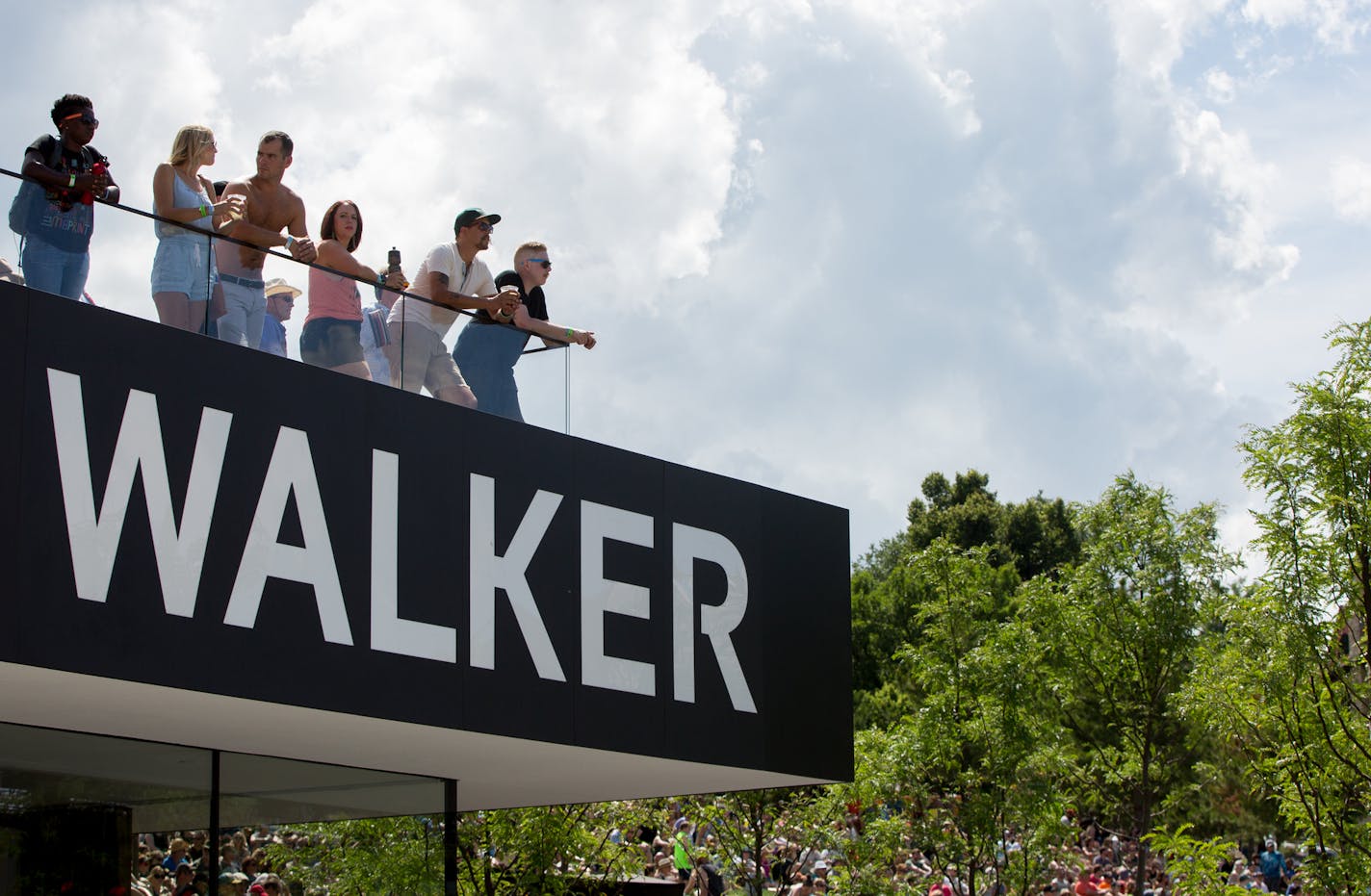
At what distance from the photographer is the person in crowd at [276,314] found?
11570mm

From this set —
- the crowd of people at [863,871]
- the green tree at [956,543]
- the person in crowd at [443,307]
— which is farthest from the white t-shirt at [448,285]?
the green tree at [956,543]

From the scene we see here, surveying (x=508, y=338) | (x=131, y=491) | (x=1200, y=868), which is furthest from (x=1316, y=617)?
(x=131, y=491)

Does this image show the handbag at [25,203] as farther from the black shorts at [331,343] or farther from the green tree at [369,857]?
the green tree at [369,857]

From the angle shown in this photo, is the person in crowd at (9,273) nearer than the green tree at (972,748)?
Yes

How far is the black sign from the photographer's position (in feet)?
32.4

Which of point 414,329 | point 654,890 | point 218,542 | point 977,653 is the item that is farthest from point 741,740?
point 977,653

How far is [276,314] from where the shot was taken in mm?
11711

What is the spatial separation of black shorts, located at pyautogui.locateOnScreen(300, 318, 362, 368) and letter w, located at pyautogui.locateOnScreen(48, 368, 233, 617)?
113cm

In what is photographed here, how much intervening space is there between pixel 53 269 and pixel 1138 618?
59.4 ft

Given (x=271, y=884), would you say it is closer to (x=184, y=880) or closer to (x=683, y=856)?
(x=184, y=880)

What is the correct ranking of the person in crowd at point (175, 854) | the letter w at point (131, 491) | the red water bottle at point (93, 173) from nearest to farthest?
1. the letter w at point (131, 491)
2. the red water bottle at point (93, 173)
3. the person in crowd at point (175, 854)

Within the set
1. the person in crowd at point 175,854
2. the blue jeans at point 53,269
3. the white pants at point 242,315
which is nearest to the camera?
the blue jeans at point 53,269

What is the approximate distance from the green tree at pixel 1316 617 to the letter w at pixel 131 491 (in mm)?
9705

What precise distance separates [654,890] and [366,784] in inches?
306
